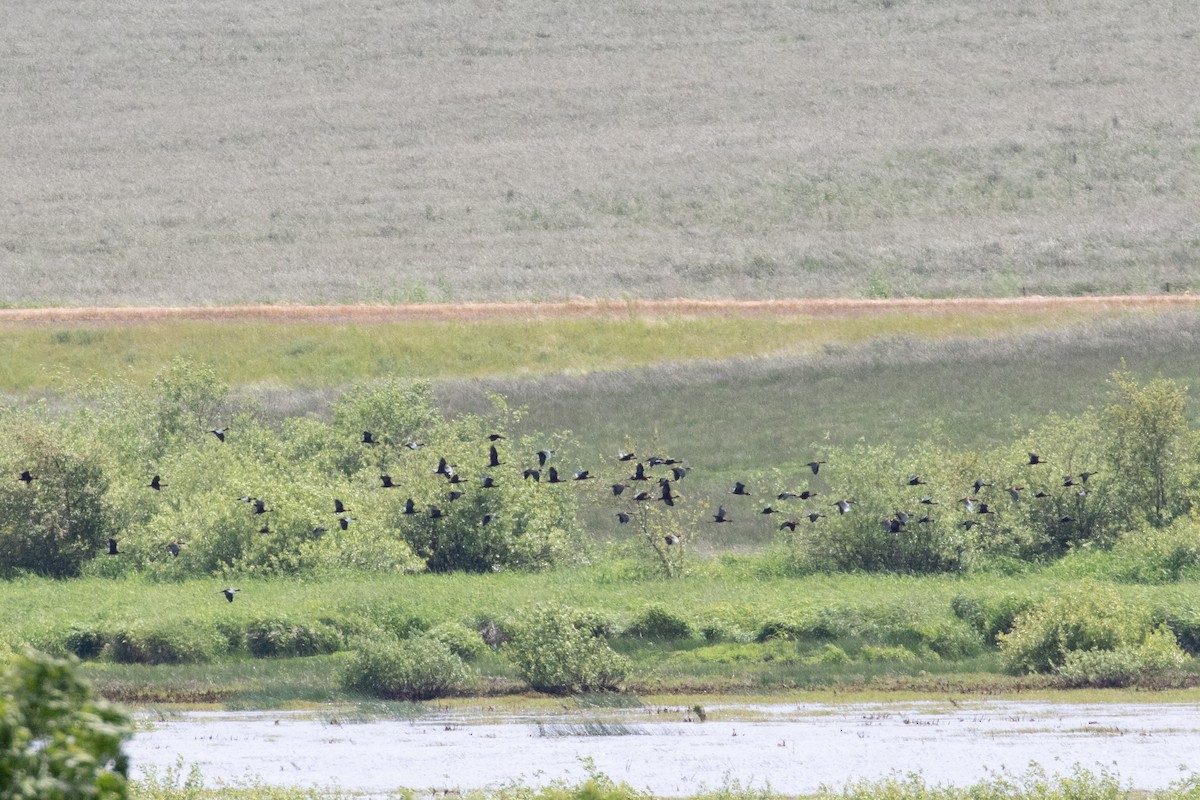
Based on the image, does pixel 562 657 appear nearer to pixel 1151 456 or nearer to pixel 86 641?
pixel 86 641

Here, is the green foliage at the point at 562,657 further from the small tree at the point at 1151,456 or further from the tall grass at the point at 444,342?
the tall grass at the point at 444,342

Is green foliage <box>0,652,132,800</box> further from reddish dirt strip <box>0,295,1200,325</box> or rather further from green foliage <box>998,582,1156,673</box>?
reddish dirt strip <box>0,295,1200,325</box>

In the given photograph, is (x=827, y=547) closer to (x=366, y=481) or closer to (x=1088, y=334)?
(x=366, y=481)

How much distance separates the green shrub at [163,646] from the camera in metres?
41.5

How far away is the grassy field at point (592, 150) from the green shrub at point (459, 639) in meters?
A: 32.2

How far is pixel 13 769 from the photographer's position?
9570 mm

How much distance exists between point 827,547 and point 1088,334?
21344mm

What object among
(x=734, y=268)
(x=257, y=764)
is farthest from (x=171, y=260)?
(x=257, y=764)

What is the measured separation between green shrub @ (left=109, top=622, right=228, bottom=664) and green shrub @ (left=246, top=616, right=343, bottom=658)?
3.40 ft

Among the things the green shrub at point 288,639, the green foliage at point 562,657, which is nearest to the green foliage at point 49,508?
the green shrub at point 288,639

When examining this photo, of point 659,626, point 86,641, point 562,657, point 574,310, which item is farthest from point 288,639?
point 574,310

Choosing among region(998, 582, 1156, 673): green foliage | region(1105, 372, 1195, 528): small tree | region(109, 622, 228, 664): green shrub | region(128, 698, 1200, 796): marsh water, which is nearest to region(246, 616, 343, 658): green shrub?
region(109, 622, 228, 664): green shrub

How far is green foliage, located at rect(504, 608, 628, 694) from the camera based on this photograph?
127 feet

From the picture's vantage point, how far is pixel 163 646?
136ft
